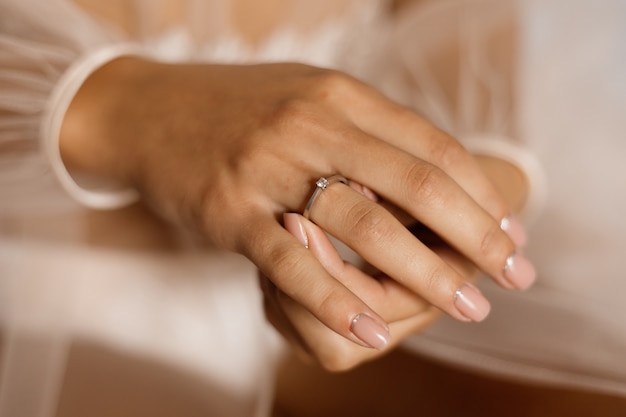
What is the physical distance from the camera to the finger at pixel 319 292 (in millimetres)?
508

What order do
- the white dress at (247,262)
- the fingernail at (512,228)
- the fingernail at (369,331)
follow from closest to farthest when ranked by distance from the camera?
the fingernail at (369,331)
the fingernail at (512,228)
the white dress at (247,262)

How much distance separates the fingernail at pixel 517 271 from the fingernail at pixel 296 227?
0.17 meters

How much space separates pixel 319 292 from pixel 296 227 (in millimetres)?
60

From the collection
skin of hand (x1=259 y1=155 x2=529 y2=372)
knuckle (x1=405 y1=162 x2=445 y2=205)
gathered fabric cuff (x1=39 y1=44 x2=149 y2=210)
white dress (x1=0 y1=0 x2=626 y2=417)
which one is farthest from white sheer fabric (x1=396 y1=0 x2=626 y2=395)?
gathered fabric cuff (x1=39 y1=44 x2=149 y2=210)

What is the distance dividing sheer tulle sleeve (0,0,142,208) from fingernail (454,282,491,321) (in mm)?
387

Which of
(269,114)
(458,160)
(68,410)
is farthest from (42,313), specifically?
(458,160)

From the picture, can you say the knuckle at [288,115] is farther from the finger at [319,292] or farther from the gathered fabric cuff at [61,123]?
the gathered fabric cuff at [61,123]

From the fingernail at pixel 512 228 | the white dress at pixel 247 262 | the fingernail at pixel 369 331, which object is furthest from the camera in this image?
the white dress at pixel 247 262

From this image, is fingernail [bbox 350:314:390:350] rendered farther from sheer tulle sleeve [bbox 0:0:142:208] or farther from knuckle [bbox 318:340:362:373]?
sheer tulle sleeve [bbox 0:0:142:208]

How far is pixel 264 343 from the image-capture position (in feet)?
2.82

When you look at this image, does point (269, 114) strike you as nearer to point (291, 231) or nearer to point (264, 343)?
point (291, 231)

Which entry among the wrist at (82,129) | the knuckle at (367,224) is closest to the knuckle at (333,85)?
the knuckle at (367,224)

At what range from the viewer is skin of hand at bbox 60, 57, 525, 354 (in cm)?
53

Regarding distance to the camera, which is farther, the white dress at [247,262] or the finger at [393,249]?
the white dress at [247,262]
